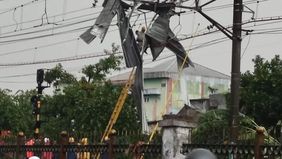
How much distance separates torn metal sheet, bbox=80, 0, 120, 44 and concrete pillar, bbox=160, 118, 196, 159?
4.52 metres

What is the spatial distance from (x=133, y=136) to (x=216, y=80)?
149 feet

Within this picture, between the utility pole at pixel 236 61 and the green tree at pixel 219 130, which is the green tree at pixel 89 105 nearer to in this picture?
the green tree at pixel 219 130

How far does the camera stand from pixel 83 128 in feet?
91.0

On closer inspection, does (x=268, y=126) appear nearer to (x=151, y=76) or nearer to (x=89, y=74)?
(x=89, y=74)

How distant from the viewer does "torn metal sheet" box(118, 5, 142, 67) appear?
14016 millimetres

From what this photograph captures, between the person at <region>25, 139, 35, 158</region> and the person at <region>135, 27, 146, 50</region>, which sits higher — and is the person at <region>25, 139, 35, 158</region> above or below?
below

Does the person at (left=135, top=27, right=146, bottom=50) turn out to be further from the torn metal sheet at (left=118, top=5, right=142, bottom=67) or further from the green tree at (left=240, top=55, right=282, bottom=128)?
the green tree at (left=240, top=55, right=282, bottom=128)

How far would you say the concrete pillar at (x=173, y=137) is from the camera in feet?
31.2

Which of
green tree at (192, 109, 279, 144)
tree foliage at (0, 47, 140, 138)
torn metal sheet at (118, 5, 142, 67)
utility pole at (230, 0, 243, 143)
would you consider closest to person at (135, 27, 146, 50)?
torn metal sheet at (118, 5, 142, 67)

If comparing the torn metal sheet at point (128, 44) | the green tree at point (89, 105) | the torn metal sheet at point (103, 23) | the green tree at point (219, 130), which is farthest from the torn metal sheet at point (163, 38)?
the green tree at point (89, 105)

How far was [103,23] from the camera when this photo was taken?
13812 millimetres

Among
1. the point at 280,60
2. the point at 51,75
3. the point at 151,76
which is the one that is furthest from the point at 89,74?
the point at 151,76

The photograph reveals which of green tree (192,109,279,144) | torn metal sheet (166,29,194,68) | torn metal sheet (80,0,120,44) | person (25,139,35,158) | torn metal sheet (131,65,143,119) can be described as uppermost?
torn metal sheet (80,0,120,44)

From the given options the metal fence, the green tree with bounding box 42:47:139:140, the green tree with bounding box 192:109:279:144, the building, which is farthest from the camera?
the building
